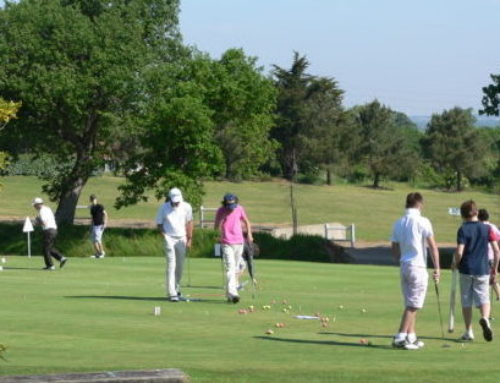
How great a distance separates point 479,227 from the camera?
52.6 feet

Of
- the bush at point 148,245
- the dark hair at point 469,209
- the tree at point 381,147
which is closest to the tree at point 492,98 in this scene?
the bush at point 148,245

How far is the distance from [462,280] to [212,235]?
28100mm

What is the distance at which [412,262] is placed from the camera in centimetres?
1511

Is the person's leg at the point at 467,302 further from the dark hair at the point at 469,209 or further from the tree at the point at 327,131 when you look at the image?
the tree at the point at 327,131

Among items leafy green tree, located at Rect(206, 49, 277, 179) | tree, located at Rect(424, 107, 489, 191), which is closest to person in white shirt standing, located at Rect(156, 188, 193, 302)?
leafy green tree, located at Rect(206, 49, 277, 179)

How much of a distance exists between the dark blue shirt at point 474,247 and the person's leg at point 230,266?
5880 mm

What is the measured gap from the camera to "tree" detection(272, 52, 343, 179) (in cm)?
10406

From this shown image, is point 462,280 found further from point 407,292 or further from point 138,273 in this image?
point 138,273

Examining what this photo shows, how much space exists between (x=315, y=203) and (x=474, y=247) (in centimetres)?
8036

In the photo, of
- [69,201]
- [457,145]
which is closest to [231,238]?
[69,201]

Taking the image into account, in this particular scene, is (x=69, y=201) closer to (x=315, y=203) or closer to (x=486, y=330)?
(x=486, y=330)

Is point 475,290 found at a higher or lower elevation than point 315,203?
lower

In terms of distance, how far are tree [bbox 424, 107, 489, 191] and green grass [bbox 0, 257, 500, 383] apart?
3521 inches

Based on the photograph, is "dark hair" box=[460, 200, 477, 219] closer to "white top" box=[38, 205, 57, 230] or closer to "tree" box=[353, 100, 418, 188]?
"white top" box=[38, 205, 57, 230]
